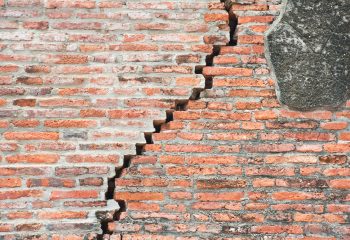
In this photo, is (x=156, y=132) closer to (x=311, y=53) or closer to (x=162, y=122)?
(x=162, y=122)

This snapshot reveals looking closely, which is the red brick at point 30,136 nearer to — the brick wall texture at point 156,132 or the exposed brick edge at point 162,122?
the brick wall texture at point 156,132

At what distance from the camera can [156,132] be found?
10.0 ft

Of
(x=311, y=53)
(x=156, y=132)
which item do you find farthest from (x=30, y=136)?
(x=311, y=53)

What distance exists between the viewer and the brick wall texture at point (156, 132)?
2.92m

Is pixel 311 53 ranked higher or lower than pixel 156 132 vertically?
higher

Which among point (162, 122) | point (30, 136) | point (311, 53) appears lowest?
point (30, 136)

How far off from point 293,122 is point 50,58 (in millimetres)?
1574

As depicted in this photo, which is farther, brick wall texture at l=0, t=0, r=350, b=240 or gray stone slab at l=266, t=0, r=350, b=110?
gray stone slab at l=266, t=0, r=350, b=110

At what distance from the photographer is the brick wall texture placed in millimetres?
2922

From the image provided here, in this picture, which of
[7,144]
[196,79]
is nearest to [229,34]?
[196,79]

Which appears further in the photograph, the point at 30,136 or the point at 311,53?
the point at 311,53

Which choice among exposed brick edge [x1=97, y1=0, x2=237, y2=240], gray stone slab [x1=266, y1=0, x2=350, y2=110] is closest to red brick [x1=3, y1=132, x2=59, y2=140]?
exposed brick edge [x1=97, y1=0, x2=237, y2=240]

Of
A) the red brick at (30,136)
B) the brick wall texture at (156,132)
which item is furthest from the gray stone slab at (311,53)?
the red brick at (30,136)

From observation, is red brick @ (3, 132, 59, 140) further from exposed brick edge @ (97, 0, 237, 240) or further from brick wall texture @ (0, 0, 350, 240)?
exposed brick edge @ (97, 0, 237, 240)
